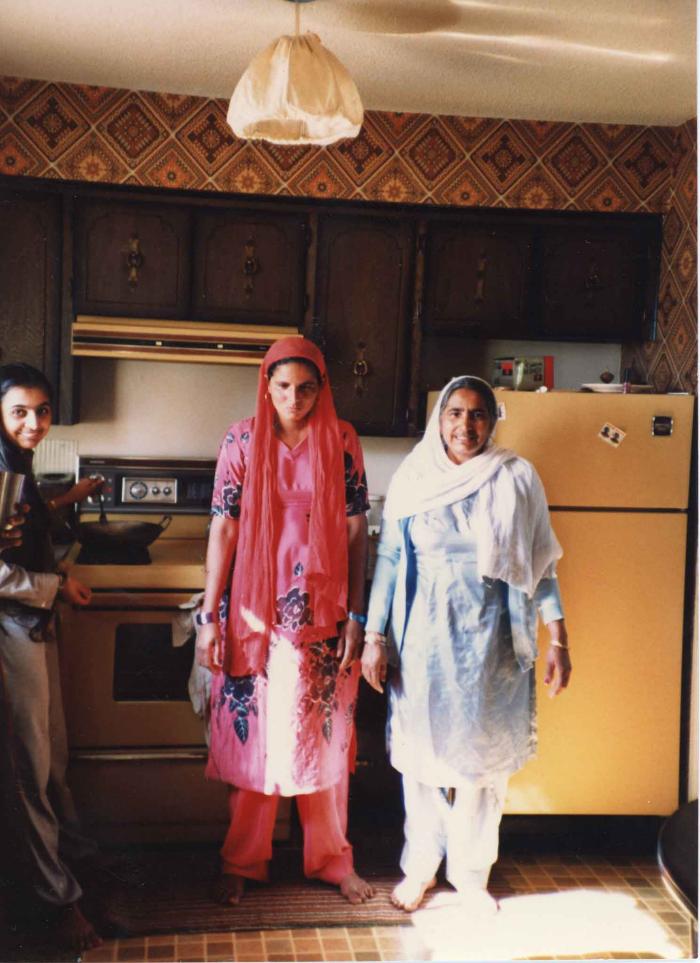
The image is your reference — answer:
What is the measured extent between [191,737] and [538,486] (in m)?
1.29

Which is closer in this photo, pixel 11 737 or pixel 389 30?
pixel 11 737

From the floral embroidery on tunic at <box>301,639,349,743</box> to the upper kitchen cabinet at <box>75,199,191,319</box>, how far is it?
1.42 meters

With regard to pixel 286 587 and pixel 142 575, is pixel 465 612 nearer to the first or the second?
pixel 286 587

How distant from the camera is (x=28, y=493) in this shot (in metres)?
2.23

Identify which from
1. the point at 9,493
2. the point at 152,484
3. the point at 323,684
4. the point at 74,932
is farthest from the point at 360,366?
the point at 74,932

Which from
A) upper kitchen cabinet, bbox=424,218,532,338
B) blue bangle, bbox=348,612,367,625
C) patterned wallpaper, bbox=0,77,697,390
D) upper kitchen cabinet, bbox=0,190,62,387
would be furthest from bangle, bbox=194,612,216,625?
patterned wallpaper, bbox=0,77,697,390

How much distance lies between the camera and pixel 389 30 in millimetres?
2537

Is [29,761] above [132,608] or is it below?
below

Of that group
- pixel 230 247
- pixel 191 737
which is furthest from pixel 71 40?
pixel 191 737

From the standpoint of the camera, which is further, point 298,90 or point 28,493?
point 28,493

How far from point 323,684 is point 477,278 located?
1669mm

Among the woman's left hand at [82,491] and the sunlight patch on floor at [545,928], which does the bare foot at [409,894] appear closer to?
the sunlight patch on floor at [545,928]

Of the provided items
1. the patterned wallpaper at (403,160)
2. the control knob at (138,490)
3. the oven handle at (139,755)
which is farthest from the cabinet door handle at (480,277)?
the oven handle at (139,755)

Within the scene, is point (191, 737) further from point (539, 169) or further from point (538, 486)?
point (539, 169)
